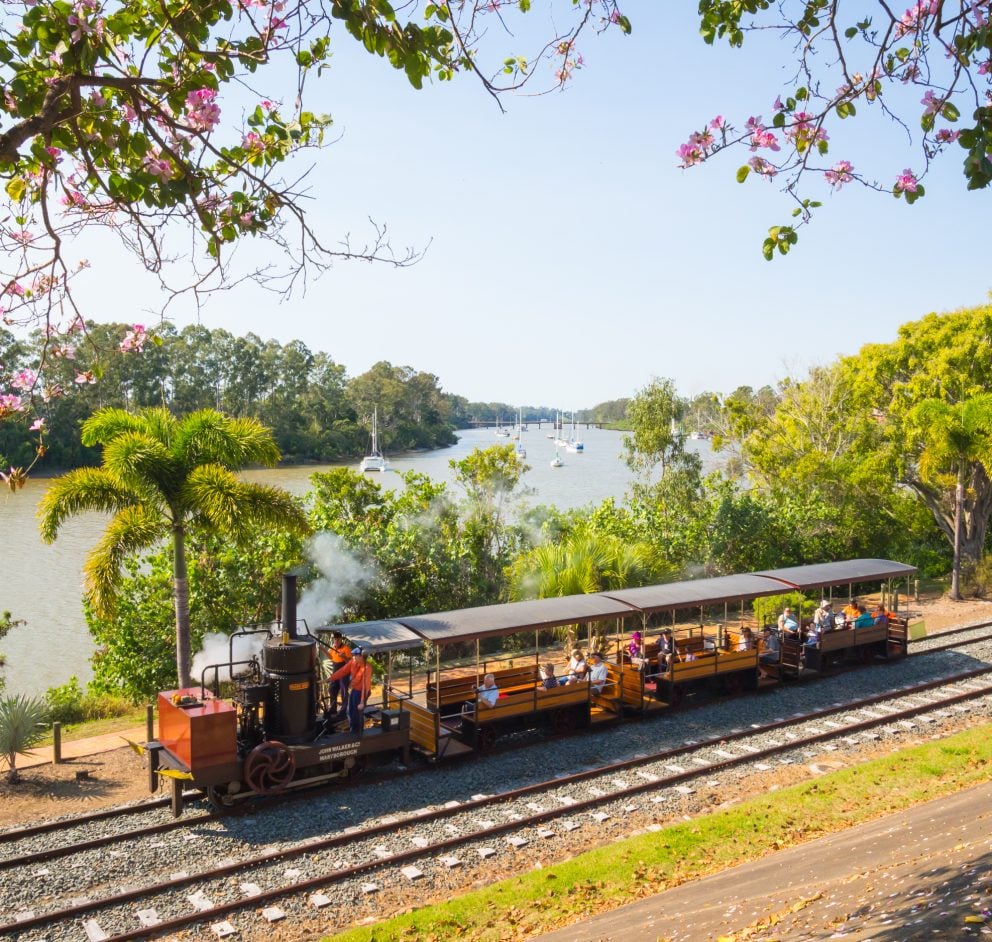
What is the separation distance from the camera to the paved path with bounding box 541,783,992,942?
7336mm

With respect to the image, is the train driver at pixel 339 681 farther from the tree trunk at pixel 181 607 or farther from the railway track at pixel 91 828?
the tree trunk at pixel 181 607

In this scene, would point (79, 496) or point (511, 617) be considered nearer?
point (511, 617)

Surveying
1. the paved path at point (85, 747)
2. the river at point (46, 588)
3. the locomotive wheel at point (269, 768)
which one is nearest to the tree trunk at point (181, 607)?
the paved path at point (85, 747)

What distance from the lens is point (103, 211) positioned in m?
6.66

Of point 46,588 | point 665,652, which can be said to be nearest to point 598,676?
point 665,652

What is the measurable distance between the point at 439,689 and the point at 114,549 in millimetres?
5972

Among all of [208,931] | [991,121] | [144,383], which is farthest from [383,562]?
[144,383]

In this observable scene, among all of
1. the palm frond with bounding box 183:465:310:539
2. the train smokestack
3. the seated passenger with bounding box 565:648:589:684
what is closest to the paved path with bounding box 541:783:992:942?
the seated passenger with bounding box 565:648:589:684

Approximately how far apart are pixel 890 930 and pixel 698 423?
118ft

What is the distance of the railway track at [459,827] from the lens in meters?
9.48

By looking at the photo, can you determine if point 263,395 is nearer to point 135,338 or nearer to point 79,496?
point 79,496

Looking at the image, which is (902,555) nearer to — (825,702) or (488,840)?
(825,702)

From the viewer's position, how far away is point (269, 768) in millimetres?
12141

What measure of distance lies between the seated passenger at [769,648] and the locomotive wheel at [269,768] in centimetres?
991
